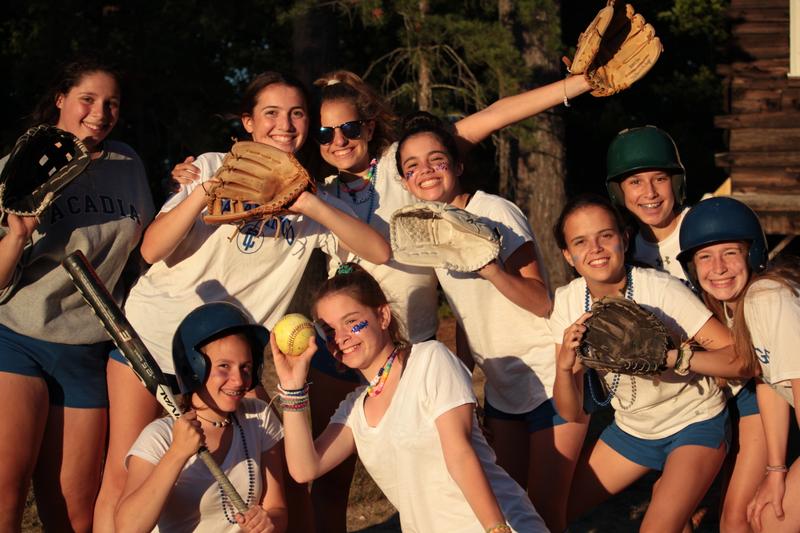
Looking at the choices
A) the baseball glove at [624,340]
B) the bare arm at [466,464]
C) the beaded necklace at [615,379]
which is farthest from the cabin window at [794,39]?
the bare arm at [466,464]

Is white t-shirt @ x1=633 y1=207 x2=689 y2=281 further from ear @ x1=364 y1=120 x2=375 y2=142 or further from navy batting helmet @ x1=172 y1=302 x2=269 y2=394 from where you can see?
navy batting helmet @ x1=172 y1=302 x2=269 y2=394

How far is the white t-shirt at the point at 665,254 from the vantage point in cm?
471

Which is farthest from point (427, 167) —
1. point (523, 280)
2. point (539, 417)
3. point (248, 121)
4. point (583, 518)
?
point (583, 518)

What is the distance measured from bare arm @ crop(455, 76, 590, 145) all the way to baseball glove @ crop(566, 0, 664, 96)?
82 mm

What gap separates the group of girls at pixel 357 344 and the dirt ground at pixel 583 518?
174 centimetres

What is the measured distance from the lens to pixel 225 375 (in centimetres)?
418

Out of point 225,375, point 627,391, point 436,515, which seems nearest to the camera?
point 436,515

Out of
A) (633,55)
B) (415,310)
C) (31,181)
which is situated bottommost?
(415,310)

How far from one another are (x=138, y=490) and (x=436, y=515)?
3.83 feet

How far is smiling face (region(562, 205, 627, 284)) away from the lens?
433 cm

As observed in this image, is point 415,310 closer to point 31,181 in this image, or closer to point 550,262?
point 31,181

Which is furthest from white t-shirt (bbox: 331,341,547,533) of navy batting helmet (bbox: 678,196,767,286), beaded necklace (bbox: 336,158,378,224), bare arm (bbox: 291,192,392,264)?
navy batting helmet (bbox: 678,196,767,286)

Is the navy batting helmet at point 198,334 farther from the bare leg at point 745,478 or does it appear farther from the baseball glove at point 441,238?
the bare leg at point 745,478

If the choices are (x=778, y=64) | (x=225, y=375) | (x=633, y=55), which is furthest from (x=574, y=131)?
(x=225, y=375)
